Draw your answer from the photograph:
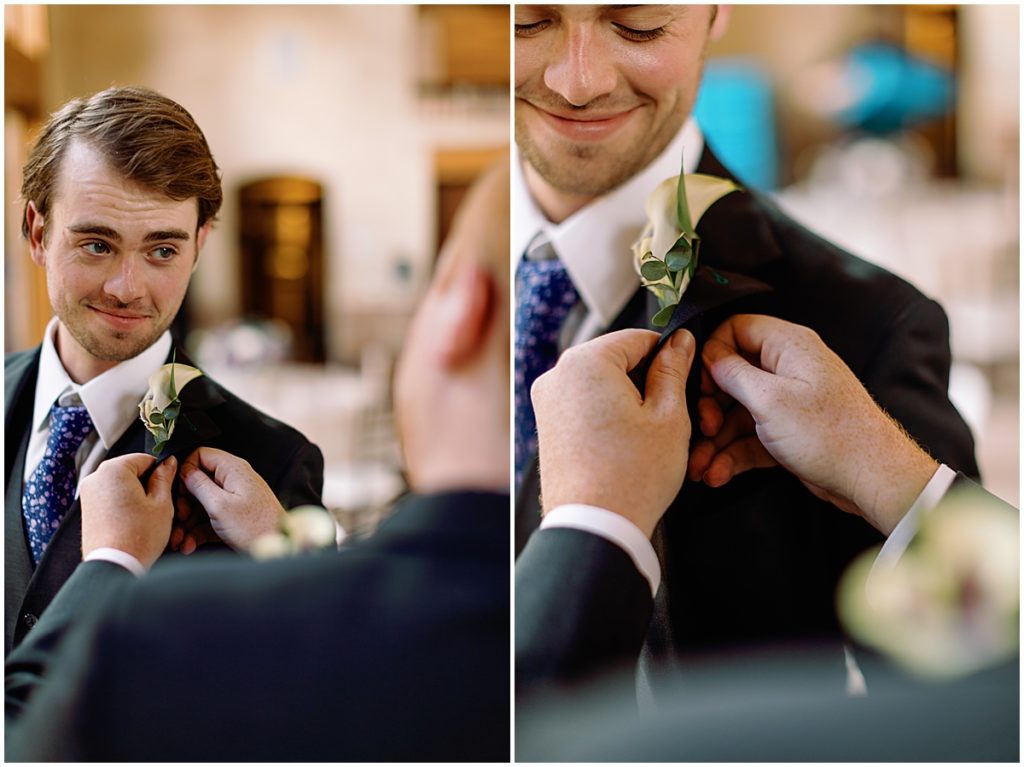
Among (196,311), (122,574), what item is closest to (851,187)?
(196,311)

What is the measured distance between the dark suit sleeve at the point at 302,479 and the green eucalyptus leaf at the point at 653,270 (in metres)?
0.75

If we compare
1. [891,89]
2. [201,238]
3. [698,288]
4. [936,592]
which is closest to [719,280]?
[698,288]

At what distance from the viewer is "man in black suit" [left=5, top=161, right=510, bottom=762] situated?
6.68 ft

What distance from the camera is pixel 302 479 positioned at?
2066mm

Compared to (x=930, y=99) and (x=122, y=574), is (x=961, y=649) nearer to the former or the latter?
(x=930, y=99)

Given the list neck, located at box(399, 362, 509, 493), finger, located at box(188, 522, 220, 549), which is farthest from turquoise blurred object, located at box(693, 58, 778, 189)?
finger, located at box(188, 522, 220, 549)

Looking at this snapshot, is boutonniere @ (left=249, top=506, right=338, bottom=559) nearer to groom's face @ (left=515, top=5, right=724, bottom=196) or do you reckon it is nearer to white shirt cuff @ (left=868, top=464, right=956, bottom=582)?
groom's face @ (left=515, top=5, right=724, bottom=196)

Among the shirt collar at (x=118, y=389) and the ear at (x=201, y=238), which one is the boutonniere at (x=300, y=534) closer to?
the shirt collar at (x=118, y=389)

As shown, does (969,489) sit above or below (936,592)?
above

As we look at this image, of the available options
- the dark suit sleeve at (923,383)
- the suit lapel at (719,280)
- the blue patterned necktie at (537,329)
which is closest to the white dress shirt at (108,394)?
the blue patterned necktie at (537,329)

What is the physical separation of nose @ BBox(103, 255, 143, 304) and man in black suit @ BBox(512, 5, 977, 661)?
762 millimetres

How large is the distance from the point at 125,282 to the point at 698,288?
1.14 metres

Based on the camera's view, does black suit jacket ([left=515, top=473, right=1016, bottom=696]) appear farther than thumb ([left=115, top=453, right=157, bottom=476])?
No

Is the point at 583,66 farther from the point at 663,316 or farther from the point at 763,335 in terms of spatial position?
the point at 763,335
